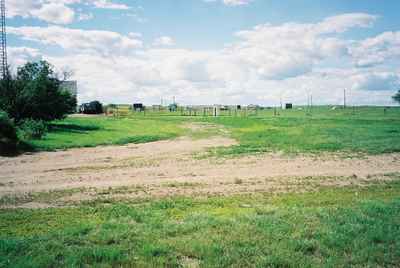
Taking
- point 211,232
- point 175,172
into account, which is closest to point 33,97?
point 175,172

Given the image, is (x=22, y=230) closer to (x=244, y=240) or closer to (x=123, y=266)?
(x=123, y=266)

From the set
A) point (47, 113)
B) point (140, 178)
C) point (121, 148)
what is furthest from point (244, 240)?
point (47, 113)

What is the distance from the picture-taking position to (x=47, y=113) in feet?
125

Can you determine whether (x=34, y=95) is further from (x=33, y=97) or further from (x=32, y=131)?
(x=32, y=131)

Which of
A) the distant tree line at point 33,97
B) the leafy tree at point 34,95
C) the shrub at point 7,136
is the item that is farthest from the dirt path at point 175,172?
the leafy tree at point 34,95

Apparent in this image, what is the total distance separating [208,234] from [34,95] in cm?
3264

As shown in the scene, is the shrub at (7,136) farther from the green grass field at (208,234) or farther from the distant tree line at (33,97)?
the green grass field at (208,234)

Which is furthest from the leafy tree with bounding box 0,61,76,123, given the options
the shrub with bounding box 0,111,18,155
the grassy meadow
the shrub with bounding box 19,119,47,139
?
the grassy meadow

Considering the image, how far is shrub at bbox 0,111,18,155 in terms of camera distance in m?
22.4

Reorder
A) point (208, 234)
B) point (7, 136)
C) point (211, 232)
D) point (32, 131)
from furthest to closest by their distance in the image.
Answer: point (32, 131) < point (7, 136) < point (211, 232) < point (208, 234)

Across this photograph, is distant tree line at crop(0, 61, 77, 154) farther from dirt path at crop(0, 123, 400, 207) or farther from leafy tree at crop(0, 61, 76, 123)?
dirt path at crop(0, 123, 400, 207)

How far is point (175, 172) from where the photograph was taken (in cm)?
1575

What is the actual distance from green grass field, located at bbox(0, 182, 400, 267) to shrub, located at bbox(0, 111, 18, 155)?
14.2 meters

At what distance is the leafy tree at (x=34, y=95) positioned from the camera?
114 feet
